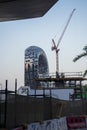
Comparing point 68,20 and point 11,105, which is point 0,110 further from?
point 68,20

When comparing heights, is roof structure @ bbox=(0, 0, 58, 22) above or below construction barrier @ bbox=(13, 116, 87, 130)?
above

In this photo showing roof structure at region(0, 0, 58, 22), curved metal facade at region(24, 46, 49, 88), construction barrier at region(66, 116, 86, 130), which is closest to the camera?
construction barrier at region(66, 116, 86, 130)

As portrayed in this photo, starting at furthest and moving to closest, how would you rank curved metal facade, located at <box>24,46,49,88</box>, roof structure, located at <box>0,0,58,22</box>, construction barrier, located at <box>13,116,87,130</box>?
1. curved metal facade, located at <box>24,46,49,88</box>
2. roof structure, located at <box>0,0,58,22</box>
3. construction barrier, located at <box>13,116,87,130</box>

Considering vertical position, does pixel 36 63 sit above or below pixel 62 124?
above

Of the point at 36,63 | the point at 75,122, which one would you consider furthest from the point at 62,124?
the point at 36,63

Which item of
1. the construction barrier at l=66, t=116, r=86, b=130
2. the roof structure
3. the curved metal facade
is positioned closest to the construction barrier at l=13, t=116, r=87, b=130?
the construction barrier at l=66, t=116, r=86, b=130

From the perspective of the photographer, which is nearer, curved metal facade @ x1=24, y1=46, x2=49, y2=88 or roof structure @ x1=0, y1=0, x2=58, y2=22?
roof structure @ x1=0, y1=0, x2=58, y2=22

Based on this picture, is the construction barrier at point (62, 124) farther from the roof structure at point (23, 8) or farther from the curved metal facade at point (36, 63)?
the curved metal facade at point (36, 63)

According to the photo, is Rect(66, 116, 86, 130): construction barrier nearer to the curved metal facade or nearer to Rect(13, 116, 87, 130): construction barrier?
Rect(13, 116, 87, 130): construction barrier

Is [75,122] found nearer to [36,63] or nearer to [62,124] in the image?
[62,124]

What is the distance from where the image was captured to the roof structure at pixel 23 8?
999 inches

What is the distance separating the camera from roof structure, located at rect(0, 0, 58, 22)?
25372 mm

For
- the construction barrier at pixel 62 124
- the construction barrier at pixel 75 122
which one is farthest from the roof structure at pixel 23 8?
the construction barrier at pixel 62 124

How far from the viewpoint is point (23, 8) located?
27844 mm
